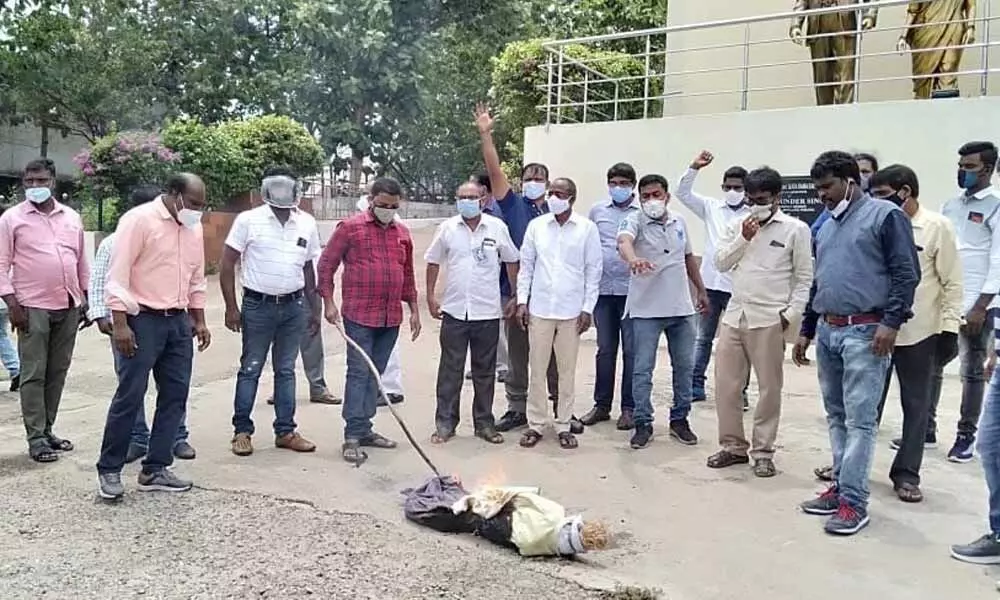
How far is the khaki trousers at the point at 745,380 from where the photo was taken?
17.8 feet

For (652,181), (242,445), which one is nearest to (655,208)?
(652,181)

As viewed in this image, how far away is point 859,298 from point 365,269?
9.82ft

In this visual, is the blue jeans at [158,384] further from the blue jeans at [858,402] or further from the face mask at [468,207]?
the blue jeans at [858,402]

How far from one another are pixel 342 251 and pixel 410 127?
911 inches

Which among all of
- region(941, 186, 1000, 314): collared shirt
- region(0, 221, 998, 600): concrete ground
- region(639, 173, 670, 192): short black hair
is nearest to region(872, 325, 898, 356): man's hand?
region(0, 221, 998, 600): concrete ground

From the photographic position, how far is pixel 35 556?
4082mm

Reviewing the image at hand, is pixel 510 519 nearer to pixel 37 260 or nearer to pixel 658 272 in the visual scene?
pixel 658 272

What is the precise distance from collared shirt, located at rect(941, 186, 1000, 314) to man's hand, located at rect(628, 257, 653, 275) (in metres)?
1.88

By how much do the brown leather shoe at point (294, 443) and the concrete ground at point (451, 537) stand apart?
0.33 ft

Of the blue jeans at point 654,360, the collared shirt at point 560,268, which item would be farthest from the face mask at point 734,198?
the collared shirt at point 560,268

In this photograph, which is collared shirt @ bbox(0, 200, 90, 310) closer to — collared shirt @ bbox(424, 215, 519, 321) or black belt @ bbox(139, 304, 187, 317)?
black belt @ bbox(139, 304, 187, 317)

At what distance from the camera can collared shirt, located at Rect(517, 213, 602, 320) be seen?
6062 mm

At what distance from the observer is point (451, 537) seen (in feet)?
14.5

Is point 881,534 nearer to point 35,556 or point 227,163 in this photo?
point 35,556
